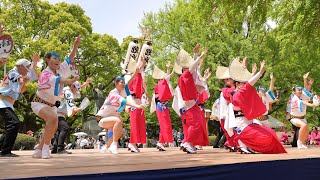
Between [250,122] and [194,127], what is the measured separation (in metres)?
1.03

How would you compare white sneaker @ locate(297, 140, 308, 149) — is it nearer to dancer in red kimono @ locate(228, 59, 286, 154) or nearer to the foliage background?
dancer in red kimono @ locate(228, 59, 286, 154)

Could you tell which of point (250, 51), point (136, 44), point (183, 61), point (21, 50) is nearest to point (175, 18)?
point (250, 51)

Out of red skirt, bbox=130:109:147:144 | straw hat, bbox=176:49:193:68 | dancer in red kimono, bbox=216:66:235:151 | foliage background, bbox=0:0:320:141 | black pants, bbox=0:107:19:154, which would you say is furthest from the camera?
foliage background, bbox=0:0:320:141

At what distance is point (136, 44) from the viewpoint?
1043cm

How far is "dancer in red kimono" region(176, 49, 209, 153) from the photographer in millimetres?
7930

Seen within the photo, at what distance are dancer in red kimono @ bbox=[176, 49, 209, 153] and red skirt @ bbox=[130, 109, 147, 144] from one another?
1462mm

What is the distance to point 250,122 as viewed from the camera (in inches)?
301

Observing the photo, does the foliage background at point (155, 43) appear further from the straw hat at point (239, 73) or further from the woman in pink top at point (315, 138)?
the straw hat at point (239, 73)

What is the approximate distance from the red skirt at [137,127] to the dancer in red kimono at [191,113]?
146cm

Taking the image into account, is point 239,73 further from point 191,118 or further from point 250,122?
point 191,118

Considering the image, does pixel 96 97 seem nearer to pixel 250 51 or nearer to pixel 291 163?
pixel 250 51

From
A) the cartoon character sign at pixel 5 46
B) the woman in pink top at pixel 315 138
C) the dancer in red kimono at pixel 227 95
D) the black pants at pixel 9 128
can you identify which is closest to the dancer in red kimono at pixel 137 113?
the dancer in red kimono at pixel 227 95

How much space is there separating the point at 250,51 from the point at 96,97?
8884mm

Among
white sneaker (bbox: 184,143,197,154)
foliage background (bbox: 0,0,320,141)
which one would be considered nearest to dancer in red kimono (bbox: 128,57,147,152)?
white sneaker (bbox: 184,143,197,154)
